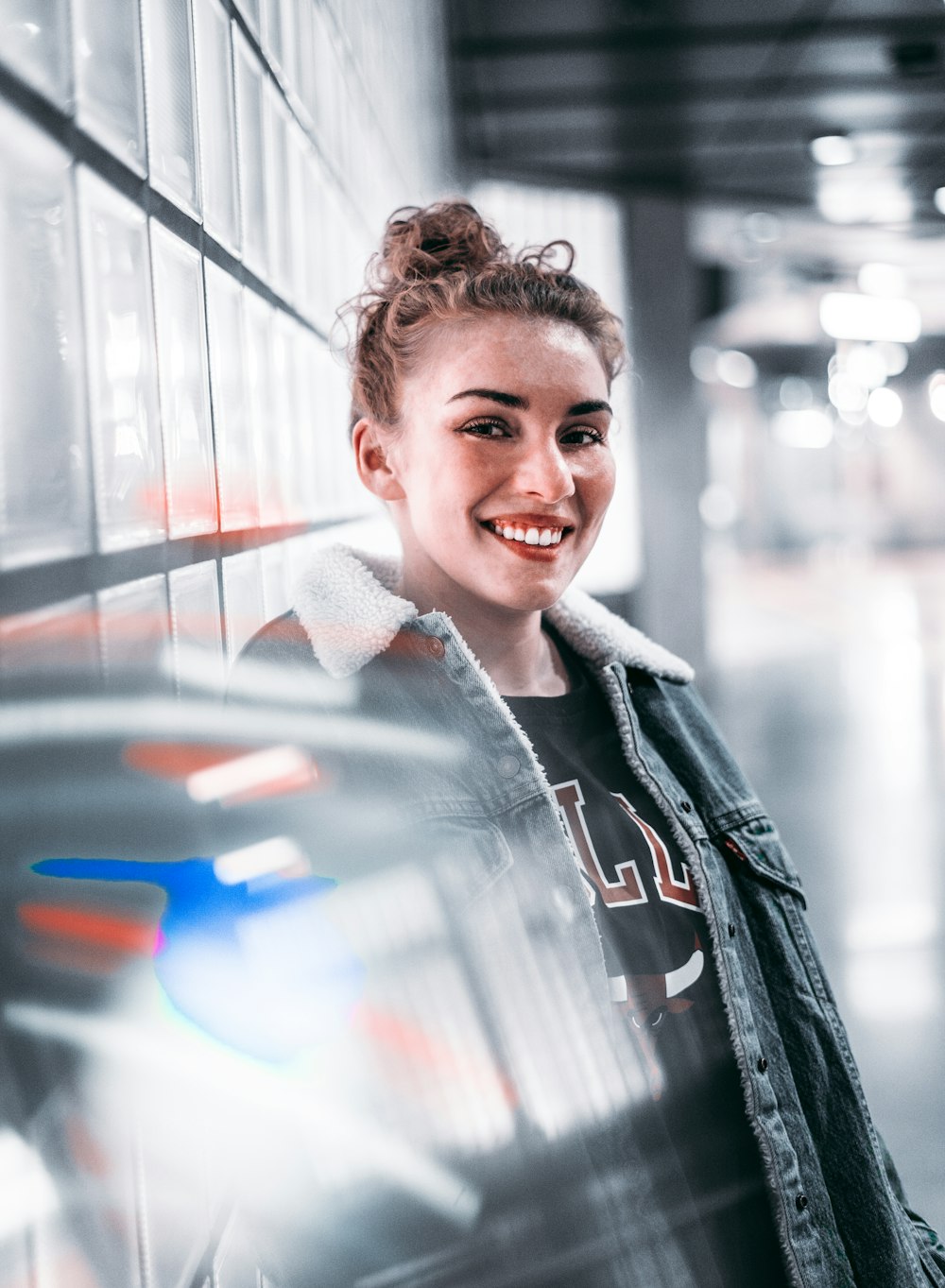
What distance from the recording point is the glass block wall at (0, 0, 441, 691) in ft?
2.23

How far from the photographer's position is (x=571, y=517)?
3.44 ft

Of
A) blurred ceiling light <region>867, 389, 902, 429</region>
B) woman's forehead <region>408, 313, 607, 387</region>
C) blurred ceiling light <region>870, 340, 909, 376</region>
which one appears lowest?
woman's forehead <region>408, 313, 607, 387</region>

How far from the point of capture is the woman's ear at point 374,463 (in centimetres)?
110

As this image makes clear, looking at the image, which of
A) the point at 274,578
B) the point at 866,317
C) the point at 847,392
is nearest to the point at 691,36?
the point at 274,578

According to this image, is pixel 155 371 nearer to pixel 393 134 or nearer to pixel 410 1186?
pixel 410 1186

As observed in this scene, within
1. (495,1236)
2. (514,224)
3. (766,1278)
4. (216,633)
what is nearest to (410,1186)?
(495,1236)

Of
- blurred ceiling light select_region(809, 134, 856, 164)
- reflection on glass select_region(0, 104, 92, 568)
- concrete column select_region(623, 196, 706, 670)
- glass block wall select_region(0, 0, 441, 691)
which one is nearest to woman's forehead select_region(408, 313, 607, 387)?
glass block wall select_region(0, 0, 441, 691)

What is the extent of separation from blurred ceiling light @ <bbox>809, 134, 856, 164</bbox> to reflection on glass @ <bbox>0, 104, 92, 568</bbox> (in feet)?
19.4

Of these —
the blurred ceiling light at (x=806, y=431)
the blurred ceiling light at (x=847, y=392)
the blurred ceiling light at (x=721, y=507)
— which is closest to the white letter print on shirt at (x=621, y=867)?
the blurred ceiling light at (x=847, y=392)

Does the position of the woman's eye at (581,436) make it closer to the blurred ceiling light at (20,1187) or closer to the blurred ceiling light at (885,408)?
the blurred ceiling light at (20,1187)

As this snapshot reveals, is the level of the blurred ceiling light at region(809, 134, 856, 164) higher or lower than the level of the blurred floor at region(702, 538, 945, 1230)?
higher

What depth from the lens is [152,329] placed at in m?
0.94

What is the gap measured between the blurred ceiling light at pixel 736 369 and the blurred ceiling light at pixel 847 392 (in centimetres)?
145

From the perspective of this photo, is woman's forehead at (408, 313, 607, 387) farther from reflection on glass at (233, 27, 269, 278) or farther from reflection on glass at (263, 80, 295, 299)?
reflection on glass at (263, 80, 295, 299)
